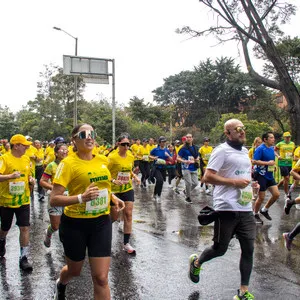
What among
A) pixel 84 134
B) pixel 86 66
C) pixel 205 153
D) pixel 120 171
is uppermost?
pixel 86 66

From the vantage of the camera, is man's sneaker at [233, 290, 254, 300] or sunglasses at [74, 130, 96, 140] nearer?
sunglasses at [74, 130, 96, 140]

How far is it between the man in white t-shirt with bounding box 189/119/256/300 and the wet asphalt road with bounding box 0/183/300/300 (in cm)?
58

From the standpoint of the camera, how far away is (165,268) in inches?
210

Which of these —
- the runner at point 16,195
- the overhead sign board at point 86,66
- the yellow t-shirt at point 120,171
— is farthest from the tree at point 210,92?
the runner at point 16,195

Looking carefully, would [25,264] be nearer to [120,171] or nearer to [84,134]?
[120,171]

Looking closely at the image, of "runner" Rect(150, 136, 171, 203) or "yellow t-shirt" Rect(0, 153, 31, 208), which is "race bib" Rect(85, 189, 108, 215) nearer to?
"yellow t-shirt" Rect(0, 153, 31, 208)

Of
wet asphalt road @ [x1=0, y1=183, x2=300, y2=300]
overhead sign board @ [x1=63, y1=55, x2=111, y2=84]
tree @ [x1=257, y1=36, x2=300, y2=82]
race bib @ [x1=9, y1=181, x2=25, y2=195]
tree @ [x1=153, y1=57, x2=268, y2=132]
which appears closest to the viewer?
wet asphalt road @ [x1=0, y1=183, x2=300, y2=300]

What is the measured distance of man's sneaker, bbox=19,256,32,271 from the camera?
17.3 feet

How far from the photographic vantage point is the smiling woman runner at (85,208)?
3453 millimetres

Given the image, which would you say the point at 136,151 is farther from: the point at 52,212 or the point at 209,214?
the point at 209,214

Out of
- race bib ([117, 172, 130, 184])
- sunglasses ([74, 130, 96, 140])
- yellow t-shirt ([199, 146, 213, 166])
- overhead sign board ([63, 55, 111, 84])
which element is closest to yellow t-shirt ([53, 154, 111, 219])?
sunglasses ([74, 130, 96, 140])

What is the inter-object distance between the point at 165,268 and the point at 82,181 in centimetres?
235

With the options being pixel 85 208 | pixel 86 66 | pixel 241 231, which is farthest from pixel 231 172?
pixel 86 66

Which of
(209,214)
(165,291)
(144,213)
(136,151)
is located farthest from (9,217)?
(136,151)
